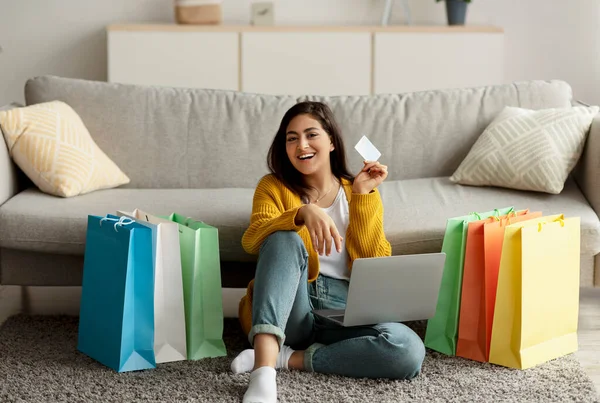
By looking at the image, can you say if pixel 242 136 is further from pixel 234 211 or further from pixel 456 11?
pixel 456 11

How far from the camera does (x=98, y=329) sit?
2.30 metres

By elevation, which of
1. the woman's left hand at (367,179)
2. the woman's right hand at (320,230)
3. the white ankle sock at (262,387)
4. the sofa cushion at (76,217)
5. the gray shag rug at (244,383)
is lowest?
the gray shag rug at (244,383)

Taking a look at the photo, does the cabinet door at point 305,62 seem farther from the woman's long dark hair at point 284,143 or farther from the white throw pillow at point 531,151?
the woman's long dark hair at point 284,143

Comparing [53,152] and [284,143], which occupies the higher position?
[284,143]

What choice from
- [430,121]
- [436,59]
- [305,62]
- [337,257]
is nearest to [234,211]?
[337,257]

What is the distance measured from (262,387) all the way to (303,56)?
2.89m

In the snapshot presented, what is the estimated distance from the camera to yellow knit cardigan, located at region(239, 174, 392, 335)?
7.45ft

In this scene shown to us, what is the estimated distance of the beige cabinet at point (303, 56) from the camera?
15.0ft

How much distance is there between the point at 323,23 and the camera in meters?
4.93

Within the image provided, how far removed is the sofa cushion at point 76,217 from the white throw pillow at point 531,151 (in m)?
0.83

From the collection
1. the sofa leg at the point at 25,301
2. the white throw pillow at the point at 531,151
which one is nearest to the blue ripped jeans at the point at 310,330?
the white throw pillow at the point at 531,151

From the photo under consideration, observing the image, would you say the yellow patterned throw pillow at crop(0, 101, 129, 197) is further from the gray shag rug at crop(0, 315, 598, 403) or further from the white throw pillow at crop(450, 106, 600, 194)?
the white throw pillow at crop(450, 106, 600, 194)

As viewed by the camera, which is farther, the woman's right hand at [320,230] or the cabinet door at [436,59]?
the cabinet door at [436,59]

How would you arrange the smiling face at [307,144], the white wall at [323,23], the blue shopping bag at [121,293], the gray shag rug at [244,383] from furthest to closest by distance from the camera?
the white wall at [323,23] → the smiling face at [307,144] → the blue shopping bag at [121,293] → the gray shag rug at [244,383]
